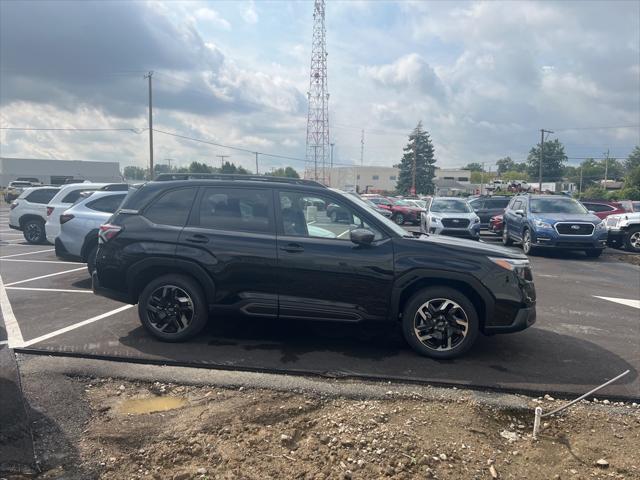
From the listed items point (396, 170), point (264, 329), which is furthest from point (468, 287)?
point (396, 170)

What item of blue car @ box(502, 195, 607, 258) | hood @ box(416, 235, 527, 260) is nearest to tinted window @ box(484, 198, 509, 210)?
blue car @ box(502, 195, 607, 258)

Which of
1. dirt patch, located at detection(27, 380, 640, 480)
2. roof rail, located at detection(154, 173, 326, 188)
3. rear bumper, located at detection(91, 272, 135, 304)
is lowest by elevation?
dirt patch, located at detection(27, 380, 640, 480)

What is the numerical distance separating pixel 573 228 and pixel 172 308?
11.8 metres

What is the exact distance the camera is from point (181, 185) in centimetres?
567

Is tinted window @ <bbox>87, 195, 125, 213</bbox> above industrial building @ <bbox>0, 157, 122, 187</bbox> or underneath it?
underneath

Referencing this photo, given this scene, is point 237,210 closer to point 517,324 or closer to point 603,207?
point 517,324

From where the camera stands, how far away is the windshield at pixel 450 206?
691 inches

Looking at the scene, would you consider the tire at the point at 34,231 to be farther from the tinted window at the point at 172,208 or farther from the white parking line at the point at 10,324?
the tinted window at the point at 172,208

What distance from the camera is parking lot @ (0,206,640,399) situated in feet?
15.4

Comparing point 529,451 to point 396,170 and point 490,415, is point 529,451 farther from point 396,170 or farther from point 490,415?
point 396,170

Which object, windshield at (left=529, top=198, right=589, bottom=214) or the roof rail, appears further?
windshield at (left=529, top=198, right=589, bottom=214)

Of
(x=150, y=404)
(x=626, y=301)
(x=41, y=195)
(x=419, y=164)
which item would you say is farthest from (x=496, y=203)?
(x=419, y=164)

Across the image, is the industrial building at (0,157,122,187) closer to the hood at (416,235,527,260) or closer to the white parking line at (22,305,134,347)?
the white parking line at (22,305,134,347)

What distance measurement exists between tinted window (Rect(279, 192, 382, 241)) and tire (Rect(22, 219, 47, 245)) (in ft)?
41.1
